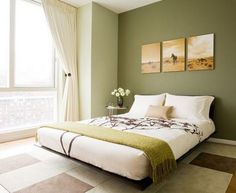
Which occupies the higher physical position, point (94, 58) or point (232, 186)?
point (94, 58)

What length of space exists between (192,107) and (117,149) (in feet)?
6.78

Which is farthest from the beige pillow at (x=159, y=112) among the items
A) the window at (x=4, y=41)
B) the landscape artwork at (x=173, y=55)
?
the window at (x=4, y=41)

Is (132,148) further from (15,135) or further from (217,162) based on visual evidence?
(15,135)

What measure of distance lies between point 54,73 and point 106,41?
142cm

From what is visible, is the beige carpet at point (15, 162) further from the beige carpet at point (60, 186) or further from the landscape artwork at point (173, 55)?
the landscape artwork at point (173, 55)

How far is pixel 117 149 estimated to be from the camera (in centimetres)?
181

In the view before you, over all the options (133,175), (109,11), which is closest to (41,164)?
(133,175)

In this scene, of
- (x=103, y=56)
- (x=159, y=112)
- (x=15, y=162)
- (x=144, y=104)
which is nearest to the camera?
(x=15, y=162)

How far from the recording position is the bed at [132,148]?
5.55 ft

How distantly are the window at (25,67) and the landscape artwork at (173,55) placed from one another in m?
2.48

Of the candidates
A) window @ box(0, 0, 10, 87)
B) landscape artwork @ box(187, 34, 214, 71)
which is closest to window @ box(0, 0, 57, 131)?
window @ box(0, 0, 10, 87)

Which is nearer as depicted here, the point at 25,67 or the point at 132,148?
the point at 132,148

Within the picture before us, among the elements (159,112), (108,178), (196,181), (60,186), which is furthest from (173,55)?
(60,186)

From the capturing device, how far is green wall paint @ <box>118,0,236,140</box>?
3451mm
